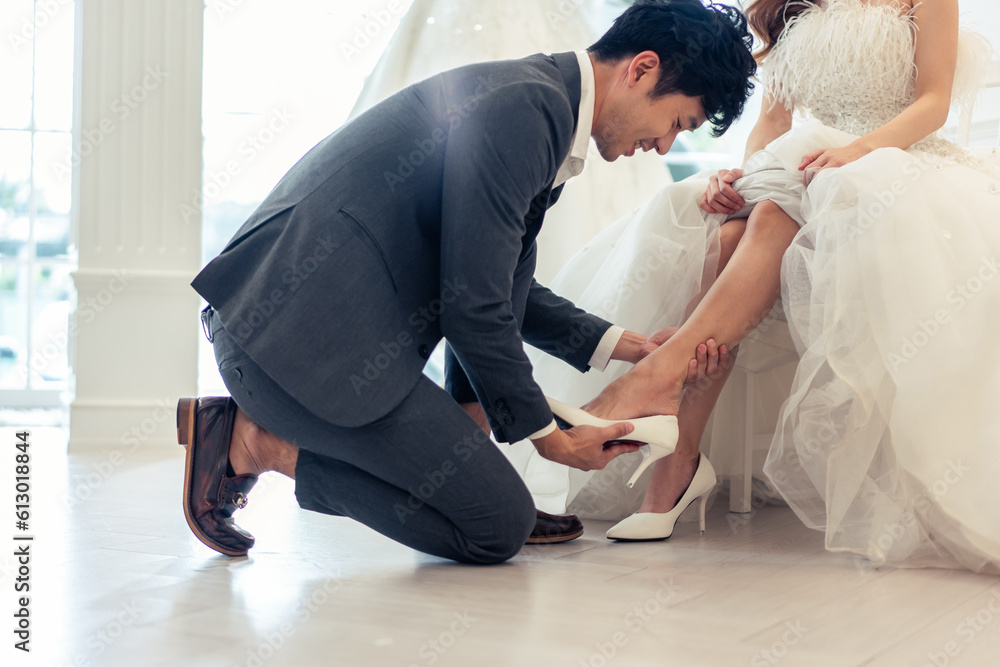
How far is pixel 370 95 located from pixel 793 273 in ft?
5.61

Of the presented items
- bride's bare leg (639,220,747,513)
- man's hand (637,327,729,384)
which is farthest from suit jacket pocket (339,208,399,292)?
bride's bare leg (639,220,747,513)

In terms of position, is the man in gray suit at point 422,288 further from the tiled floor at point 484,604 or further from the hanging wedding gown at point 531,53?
the hanging wedding gown at point 531,53

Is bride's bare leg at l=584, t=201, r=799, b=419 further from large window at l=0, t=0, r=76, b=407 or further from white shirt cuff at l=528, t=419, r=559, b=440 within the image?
large window at l=0, t=0, r=76, b=407

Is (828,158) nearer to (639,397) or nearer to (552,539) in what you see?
(639,397)

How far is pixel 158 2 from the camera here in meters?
2.54

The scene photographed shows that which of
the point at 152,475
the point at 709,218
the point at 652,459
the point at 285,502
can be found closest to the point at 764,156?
the point at 709,218

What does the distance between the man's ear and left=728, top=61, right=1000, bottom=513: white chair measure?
1.82 feet

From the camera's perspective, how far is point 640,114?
117 cm

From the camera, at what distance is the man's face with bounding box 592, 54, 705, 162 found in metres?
1.15

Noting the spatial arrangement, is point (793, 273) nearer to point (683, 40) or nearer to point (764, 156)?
point (764, 156)

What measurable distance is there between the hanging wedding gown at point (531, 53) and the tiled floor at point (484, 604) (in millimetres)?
1264

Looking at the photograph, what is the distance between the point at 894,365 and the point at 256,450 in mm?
936

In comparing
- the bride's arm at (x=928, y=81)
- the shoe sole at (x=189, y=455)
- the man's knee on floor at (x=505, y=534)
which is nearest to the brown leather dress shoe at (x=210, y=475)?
the shoe sole at (x=189, y=455)

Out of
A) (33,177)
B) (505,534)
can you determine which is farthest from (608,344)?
(33,177)
